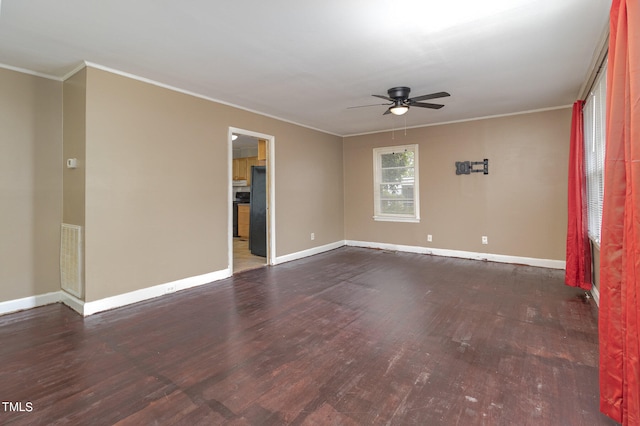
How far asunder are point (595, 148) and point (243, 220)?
7.15 m

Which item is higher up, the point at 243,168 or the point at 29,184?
the point at 243,168

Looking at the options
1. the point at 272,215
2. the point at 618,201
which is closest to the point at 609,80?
the point at 618,201

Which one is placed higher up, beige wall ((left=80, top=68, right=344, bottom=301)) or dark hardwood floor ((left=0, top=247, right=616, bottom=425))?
beige wall ((left=80, top=68, right=344, bottom=301))

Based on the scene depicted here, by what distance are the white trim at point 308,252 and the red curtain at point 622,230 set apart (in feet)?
14.5

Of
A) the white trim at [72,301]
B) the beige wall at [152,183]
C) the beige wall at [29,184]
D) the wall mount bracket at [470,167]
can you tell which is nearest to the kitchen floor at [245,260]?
the beige wall at [152,183]

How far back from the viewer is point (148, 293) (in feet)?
11.9

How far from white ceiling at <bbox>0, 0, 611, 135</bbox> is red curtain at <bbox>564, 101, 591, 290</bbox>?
67cm

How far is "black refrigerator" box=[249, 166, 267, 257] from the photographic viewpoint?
5840mm

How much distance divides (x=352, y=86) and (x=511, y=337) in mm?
3152

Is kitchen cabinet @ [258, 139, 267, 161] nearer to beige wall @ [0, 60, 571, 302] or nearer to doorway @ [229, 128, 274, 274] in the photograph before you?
doorway @ [229, 128, 274, 274]

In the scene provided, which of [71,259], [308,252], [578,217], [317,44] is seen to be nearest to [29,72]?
[71,259]

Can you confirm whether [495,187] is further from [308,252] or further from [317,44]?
[317,44]

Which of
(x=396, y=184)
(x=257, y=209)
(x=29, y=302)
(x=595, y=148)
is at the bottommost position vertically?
(x=29, y=302)

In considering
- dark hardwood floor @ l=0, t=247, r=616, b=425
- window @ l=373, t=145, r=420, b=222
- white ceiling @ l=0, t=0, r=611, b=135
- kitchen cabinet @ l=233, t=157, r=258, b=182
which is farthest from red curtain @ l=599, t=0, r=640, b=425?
kitchen cabinet @ l=233, t=157, r=258, b=182
